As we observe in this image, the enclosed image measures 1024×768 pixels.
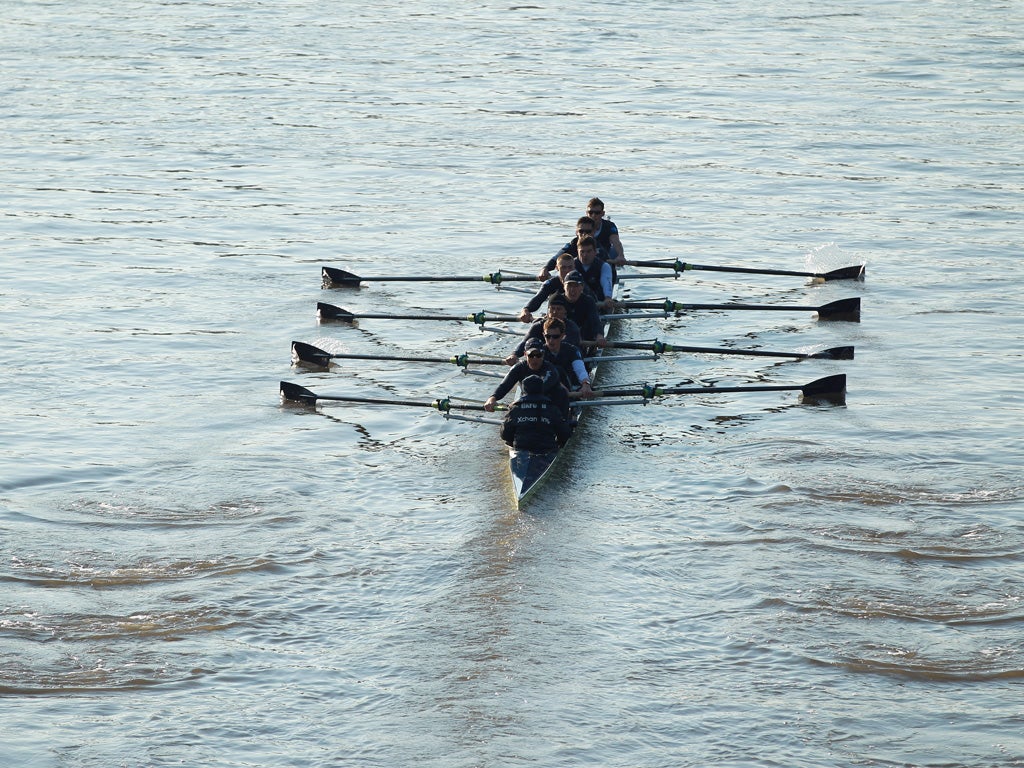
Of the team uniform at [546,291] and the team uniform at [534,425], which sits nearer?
the team uniform at [534,425]

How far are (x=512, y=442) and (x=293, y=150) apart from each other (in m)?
19.5

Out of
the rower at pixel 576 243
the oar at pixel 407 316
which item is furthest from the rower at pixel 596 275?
the oar at pixel 407 316

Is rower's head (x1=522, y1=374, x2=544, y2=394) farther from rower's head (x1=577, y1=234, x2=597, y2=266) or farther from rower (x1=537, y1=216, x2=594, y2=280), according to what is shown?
rower (x1=537, y1=216, x2=594, y2=280)

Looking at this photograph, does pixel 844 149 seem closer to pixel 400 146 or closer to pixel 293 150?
pixel 400 146

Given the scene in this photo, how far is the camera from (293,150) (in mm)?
32750

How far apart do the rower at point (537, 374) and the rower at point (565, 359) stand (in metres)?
0.15

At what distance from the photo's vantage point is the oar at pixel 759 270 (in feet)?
72.8

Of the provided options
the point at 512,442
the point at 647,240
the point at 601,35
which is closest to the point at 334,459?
the point at 512,442

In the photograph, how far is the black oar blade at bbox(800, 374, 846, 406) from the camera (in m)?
17.5

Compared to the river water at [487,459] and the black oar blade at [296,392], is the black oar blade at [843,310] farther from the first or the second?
the black oar blade at [296,392]

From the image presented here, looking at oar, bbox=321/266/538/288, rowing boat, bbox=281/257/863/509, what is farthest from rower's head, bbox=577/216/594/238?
oar, bbox=321/266/538/288

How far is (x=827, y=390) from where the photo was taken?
17.5 meters

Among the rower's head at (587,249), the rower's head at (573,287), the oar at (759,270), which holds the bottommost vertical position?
the rower's head at (573,287)

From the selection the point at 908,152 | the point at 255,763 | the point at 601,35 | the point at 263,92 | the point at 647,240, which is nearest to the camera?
the point at 255,763
